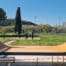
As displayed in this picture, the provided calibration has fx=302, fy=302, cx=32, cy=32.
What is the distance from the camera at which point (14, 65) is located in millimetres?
4422

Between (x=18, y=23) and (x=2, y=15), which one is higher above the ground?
(x=2, y=15)

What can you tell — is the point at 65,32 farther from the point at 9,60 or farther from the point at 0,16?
the point at 9,60

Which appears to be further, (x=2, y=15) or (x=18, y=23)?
(x=2, y=15)

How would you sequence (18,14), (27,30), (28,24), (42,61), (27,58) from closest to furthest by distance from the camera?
(42,61)
(27,58)
(18,14)
(27,30)
(28,24)

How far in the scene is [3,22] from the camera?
627 inches

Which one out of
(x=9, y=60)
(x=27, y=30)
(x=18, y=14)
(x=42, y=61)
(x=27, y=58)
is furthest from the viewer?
(x=27, y=30)

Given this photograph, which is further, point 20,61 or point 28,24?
point 28,24

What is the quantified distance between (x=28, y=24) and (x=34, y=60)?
40.2 ft

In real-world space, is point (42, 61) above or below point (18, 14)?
below

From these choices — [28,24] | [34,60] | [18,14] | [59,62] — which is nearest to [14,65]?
[34,60]

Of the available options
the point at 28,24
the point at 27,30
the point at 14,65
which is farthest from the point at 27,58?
the point at 28,24

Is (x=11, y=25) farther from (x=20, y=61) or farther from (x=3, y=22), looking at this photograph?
(x=20, y=61)

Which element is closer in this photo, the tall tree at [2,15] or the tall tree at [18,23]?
the tall tree at [18,23]

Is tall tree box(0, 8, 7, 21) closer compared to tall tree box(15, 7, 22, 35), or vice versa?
tall tree box(15, 7, 22, 35)
